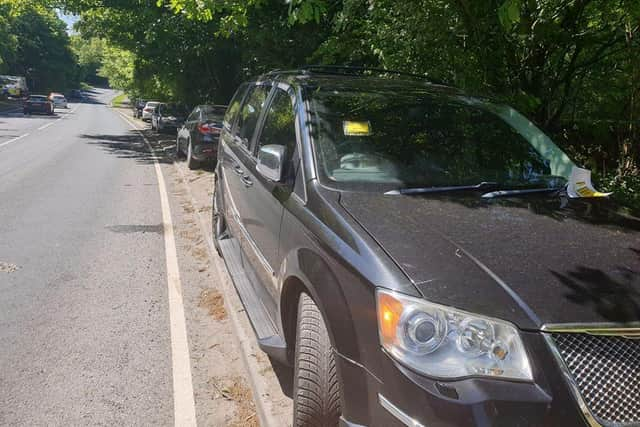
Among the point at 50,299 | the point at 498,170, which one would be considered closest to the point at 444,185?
the point at 498,170

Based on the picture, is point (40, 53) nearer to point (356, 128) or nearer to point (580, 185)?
point (356, 128)

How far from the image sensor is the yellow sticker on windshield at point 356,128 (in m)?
3.49

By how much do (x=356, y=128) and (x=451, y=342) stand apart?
181 cm

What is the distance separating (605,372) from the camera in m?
1.96

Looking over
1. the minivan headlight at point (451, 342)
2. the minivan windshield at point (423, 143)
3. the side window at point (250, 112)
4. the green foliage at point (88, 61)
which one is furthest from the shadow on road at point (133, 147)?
the green foliage at point (88, 61)

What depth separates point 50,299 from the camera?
199 inches

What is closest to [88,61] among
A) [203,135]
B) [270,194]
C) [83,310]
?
[203,135]

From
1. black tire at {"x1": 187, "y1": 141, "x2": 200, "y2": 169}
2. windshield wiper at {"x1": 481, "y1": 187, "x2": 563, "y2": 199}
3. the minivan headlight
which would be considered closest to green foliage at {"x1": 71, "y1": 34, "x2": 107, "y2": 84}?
black tire at {"x1": 187, "y1": 141, "x2": 200, "y2": 169}

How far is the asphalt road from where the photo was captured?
11.3 ft

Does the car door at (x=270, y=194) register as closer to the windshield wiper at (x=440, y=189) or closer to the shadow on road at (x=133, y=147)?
the windshield wiper at (x=440, y=189)

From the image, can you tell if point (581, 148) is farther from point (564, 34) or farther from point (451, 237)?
point (451, 237)

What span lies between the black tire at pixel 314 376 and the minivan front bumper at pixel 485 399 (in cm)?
45

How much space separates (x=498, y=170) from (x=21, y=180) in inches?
424

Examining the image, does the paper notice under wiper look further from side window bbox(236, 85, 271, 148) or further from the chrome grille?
side window bbox(236, 85, 271, 148)
